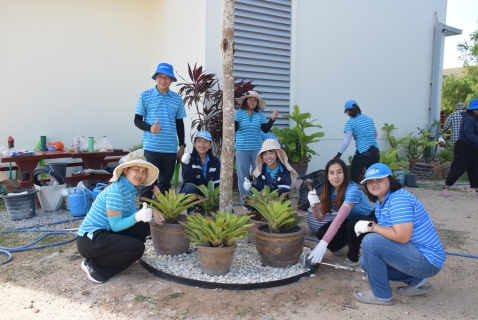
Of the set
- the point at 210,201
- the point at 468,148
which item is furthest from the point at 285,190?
the point at 468,148

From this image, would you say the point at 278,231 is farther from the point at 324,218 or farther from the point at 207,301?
the point at 207,301

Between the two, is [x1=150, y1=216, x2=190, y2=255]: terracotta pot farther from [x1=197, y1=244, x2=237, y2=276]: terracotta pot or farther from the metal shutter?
the metal shutter

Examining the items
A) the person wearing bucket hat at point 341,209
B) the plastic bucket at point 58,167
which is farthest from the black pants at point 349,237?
the plastic bucket at point 58,167

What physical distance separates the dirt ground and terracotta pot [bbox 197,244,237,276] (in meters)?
0.20

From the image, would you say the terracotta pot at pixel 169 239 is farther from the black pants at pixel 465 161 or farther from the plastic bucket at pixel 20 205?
the black pants at pixel 465 161

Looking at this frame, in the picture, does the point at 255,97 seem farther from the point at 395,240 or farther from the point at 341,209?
the point at 395,240

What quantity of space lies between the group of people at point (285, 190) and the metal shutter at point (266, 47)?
1.72 m

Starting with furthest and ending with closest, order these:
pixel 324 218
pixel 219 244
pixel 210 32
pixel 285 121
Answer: pixel 285 121 < pixel 210 32 < pixel 324 218 < pixel 219 244

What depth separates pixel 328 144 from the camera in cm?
777

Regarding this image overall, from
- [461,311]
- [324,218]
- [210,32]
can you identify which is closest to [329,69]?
[210,32]

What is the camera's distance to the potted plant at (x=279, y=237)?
3115mm

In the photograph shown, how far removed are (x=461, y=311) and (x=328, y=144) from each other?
5309mm

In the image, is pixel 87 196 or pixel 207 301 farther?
pixel 87 196

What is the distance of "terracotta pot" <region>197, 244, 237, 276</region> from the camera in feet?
9.65
